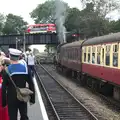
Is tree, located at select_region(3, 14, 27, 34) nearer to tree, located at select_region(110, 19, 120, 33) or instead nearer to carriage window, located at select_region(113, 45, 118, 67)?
tree, located at select_region(110, 19, 120, 33)

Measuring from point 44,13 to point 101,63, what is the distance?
11569 cm

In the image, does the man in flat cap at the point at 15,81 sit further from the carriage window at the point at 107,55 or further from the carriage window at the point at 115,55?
the carriage window at the point at 107,55

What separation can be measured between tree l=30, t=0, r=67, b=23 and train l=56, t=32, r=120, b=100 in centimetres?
10450

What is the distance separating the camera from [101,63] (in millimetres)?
19484

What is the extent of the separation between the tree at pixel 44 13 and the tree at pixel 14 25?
798 cm

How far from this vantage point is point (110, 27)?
7250 cm

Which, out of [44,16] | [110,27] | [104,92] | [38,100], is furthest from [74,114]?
[44,16]

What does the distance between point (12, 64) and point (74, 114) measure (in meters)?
6.58

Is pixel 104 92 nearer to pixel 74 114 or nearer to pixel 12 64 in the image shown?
pixel 74 114

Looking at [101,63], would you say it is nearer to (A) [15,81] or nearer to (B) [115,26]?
(A) [15,81]

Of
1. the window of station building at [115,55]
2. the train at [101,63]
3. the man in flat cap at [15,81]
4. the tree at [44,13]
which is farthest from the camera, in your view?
the tree at [44,13]

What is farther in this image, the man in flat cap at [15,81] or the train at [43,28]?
the train at [43,28]

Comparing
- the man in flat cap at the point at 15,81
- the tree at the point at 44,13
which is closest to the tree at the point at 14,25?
the tree at the point at 44,13

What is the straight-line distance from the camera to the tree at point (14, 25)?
Result: 141925 mm
